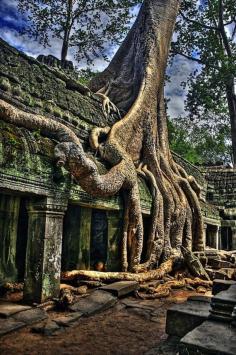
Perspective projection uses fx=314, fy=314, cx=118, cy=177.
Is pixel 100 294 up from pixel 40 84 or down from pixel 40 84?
down

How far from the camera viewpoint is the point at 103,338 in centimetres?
361

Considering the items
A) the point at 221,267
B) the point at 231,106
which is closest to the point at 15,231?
the point at 221,267

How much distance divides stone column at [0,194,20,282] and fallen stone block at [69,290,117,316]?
1650 millimetres

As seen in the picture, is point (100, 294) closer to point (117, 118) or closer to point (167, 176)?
point (167, 176)

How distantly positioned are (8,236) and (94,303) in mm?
2071

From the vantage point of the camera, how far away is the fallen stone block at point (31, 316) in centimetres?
381

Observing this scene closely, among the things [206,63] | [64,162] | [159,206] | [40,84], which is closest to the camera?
[64,162]

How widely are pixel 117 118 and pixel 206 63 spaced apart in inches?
366

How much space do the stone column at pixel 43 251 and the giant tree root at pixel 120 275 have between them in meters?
1.01

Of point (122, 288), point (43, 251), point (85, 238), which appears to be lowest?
point (122, 288)

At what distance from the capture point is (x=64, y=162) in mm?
4797

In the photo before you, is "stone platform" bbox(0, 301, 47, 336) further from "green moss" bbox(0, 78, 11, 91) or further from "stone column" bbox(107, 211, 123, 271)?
"green moss" bbox(0, 78, 11, 91)

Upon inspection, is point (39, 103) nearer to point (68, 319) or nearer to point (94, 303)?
point (94, 303)

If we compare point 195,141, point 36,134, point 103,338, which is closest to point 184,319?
point 103,338
